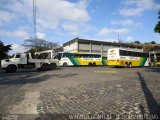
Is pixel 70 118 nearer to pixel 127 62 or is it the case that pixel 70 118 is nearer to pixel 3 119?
pixel 3 119

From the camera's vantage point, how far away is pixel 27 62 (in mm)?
24078

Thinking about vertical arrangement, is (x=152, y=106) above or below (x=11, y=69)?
below

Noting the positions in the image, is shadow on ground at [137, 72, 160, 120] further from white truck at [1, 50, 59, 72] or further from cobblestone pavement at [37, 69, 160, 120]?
white truck at [1, 50, 59, 72]

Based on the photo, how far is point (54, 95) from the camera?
897 centimetres

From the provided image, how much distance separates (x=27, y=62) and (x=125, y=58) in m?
16.1

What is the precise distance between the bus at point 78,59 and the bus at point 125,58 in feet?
25.6

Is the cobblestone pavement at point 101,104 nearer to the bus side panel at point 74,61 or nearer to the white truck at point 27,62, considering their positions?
the white truck at point 27,62

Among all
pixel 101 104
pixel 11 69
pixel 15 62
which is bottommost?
pixel 101 104

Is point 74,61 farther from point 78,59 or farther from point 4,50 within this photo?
point 4,50

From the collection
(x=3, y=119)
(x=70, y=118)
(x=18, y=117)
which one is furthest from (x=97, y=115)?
(x=3, y=119)

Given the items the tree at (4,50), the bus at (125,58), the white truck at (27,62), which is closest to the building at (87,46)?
the tree at (4,50)

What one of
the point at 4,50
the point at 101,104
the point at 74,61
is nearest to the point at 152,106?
the point at 101,104

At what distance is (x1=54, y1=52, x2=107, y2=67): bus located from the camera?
121ft

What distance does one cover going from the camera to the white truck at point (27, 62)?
2323 centimetres
